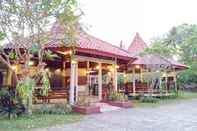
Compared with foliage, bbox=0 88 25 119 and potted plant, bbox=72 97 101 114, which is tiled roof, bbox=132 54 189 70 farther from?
foliage, bbox=0 88 25 119

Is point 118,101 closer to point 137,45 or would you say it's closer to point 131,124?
point 131,124

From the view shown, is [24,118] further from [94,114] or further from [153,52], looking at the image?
[153,52]

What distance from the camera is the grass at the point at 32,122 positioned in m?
8.45

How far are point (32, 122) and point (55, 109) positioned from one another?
2.36 m

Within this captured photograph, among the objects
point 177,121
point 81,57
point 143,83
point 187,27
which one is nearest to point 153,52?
point 143,83

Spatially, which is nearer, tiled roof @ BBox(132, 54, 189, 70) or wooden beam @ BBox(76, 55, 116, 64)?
wooden beam @ BBox(76, 55, 116, 64)

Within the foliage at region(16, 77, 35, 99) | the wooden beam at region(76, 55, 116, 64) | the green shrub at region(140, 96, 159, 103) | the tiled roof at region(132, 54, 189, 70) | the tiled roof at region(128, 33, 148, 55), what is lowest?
the green shrub at region(140, 96, 159, 103)

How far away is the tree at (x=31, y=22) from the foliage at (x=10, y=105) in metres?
0.45

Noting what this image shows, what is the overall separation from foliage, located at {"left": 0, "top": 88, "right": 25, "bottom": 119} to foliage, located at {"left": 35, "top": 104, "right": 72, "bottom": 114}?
3.02 ft

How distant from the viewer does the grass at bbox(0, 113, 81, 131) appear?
8.45m

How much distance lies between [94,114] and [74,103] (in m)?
1.42

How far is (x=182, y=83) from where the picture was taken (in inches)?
1256

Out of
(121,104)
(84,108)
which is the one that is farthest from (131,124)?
(121,104)

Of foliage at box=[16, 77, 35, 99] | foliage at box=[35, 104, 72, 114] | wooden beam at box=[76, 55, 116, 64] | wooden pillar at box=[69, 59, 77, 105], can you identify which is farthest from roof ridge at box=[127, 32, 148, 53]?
foliage at box=[16, 77, 35, 99]
